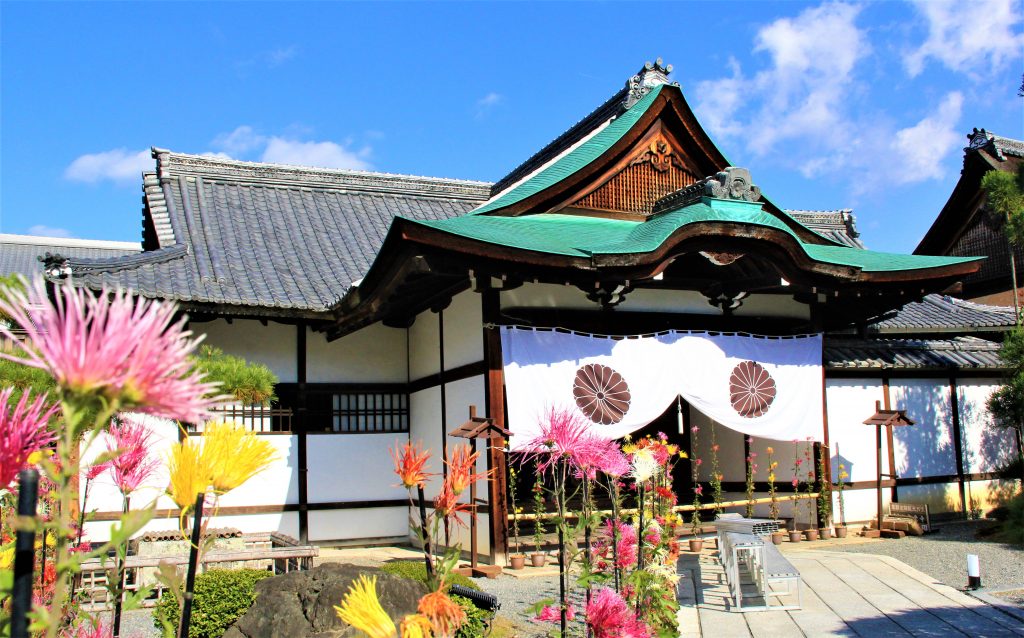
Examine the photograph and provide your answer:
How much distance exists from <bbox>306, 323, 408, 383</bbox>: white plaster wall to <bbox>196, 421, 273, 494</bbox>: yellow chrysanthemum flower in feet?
36.3

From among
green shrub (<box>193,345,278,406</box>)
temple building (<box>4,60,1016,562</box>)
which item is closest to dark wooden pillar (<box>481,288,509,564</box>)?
temple building (<box>4,60,1016,562</box>)

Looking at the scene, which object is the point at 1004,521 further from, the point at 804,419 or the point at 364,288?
the point at 364,288

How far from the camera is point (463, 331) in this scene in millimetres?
11305

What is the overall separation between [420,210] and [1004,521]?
1147 cm

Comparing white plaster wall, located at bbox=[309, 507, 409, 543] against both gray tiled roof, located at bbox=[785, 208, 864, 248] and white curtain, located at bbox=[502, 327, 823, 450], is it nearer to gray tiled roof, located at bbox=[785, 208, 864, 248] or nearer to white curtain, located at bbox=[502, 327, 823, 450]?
white curtain, located at bbox=[502, 327, 823, 450]

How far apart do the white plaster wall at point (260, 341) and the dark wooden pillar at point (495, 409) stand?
12.4 ft

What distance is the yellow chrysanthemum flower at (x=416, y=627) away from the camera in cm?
206

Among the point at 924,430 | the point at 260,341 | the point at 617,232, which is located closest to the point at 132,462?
the point at 617,232

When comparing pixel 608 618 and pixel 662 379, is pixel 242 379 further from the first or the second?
pixel 662 379

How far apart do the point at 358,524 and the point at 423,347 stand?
2858 millimetres

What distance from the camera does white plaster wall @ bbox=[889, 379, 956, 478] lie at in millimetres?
13484

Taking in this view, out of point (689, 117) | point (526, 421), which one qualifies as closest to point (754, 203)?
point (689, 117)

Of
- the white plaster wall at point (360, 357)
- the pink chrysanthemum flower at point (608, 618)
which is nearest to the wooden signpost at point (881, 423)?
the white plaster wall at point (360, 357)

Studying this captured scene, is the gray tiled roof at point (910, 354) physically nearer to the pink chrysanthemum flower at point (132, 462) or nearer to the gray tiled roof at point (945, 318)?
the gray tiled roof at point (945, 318)
